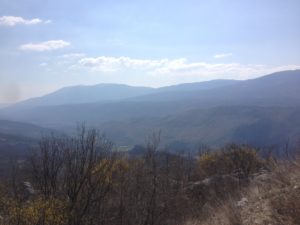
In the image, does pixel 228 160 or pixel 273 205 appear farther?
pixel 228 160

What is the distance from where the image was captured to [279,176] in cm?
898

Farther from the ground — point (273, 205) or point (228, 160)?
point (273, 205)

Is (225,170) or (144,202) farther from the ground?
(144,202)

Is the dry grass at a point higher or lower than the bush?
higher

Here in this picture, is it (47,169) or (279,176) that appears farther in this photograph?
(47,169)

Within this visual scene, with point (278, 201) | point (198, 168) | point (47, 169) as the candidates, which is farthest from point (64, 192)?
point (198, 168)

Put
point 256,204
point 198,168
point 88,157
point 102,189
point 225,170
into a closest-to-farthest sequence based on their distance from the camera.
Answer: point 256,204 < point 88,157 < point 102,189 < point 225,170 < point 198,168

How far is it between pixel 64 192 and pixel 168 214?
1004 centimetres

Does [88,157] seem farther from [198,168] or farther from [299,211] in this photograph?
[198,168]

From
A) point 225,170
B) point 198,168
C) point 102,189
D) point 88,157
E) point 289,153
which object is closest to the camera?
point 289,153

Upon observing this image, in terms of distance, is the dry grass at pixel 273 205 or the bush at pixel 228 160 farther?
the bush at pixel 228 160

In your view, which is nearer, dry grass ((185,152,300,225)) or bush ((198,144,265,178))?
dry grass ((185,152,300,225))

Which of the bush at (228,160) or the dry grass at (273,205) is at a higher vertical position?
the dry grass at (273,205)

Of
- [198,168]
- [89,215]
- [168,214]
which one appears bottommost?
[198,168]
